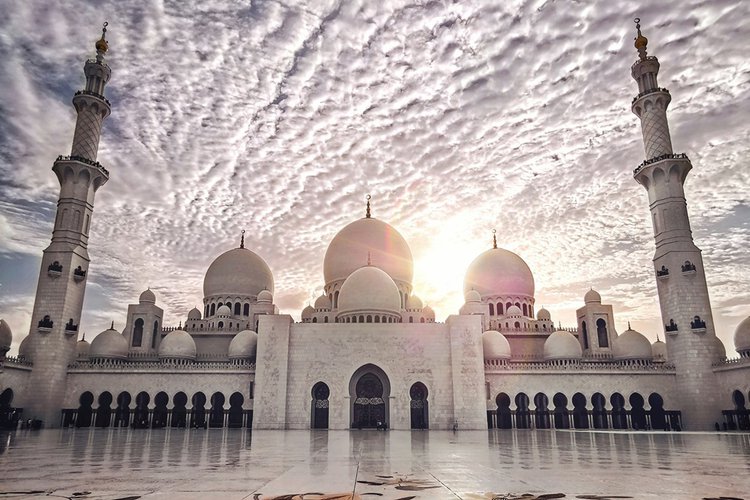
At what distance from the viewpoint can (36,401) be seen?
94.3ft

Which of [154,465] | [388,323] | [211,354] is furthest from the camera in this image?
[211,354]

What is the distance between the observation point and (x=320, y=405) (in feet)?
97.1

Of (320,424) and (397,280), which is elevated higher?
(397,280)

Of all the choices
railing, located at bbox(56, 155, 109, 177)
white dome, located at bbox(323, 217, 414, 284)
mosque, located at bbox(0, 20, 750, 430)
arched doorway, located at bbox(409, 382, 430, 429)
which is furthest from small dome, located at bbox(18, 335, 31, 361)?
arched doorway, located at bbox(409, 382, 430, 429)

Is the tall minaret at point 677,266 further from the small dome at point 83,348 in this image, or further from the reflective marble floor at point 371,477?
the small dome at point 83,348

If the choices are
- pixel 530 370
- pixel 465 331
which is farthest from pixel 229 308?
pixel 530 370

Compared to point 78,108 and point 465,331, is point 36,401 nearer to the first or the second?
point 78,108

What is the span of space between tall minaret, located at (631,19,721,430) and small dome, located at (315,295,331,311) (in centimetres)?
2237

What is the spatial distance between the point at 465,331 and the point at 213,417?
15947mm

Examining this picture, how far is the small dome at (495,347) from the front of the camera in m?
32.9

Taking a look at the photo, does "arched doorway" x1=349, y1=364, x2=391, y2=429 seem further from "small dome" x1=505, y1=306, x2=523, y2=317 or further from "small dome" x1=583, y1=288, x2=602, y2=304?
"small dome" x1=583, y1=288, x2=602, y2=304

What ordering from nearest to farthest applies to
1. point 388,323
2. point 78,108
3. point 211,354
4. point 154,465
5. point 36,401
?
point 154,465 → point 36,401 → point 388,323 → point 78,108 → point 211,354

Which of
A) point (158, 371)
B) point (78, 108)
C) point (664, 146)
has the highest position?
point (78, 108)

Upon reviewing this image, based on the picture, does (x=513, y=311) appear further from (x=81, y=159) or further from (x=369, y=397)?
(x=81, y=159)
